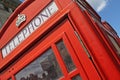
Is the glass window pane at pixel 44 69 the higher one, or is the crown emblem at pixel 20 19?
the crown emblem at pixel 20 19

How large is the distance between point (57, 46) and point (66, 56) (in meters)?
0.15

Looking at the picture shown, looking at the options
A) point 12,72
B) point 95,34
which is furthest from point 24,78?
point 95,34

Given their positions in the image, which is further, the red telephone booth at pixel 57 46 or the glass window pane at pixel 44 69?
the glass window pane at pixel 44 69

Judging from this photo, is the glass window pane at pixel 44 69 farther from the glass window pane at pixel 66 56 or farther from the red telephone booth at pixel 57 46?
the glass window pane at pixel 66 56

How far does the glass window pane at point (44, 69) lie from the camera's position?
2.62 m

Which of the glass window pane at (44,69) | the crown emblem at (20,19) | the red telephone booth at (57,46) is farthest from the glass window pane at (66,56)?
the crown emblem at (20,19)

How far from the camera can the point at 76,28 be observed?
252cm

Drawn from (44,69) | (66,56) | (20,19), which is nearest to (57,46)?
(66,56)

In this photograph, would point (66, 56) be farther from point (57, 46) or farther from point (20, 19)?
point (20, 19)

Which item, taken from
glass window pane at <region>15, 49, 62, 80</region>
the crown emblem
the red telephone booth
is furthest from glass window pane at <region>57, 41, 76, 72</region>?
the crown emblem

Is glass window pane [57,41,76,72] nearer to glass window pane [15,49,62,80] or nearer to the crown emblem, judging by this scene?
glass window pane [15,49,62,80]

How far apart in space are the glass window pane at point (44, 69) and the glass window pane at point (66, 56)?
109 millimetres

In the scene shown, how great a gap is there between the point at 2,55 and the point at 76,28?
4.37 feet

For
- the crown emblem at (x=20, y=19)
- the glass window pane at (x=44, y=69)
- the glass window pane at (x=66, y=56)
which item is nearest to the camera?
the glass window pane at (x=66, y=56)
